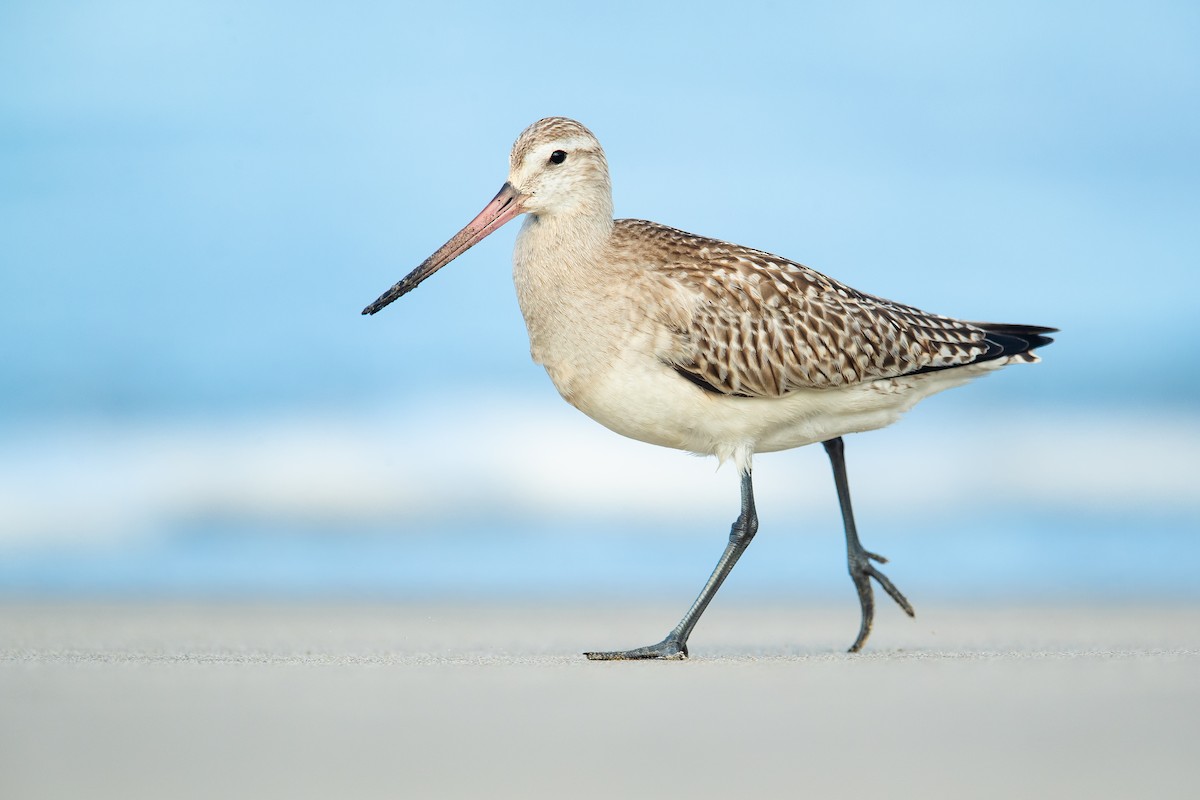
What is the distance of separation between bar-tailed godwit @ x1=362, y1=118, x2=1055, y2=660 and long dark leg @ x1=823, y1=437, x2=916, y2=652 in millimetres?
12

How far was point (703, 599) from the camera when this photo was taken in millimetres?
8773

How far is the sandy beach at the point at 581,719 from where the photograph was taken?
5449mm

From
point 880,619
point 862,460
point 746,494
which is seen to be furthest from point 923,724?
point 862,460

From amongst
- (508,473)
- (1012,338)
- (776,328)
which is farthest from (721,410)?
(508,473)

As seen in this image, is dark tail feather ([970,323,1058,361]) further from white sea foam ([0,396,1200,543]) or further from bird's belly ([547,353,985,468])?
white sea foam ([0,396,1200,543])

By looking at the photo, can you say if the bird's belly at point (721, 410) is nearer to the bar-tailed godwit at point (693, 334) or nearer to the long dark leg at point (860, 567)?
the bar-tailed godwit at point (693, 334)

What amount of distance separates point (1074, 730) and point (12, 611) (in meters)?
8.25

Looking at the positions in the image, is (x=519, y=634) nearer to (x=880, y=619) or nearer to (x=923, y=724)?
(x=880, y=619)

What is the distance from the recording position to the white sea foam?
19109mm

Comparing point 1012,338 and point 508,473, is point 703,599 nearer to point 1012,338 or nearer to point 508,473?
point 1012,338

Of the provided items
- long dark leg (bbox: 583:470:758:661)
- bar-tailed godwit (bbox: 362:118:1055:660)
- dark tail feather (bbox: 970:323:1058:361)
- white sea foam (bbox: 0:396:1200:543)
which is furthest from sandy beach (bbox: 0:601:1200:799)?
white sea foam (bbox: 0:396:1200:543)

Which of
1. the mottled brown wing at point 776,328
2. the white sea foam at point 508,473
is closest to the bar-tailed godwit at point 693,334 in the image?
the mottled brown wing at point 776,328

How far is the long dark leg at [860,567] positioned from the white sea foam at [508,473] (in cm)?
927

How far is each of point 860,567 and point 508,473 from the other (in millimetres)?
11441
